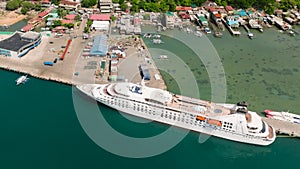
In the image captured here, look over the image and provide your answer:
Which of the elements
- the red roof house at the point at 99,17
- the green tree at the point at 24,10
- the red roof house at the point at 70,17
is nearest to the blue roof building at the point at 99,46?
the red roof house at the point at 99,17

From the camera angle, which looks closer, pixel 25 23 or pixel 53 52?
pixel 53 52

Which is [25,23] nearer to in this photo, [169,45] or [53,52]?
[53,52]

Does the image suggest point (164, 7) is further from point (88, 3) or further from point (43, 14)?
point (43, 14)

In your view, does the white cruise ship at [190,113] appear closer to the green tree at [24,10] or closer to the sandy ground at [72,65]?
the sandy ground at [72,65]

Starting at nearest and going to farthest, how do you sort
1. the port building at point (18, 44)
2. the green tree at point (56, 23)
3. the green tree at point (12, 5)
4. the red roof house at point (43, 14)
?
the port building at point (18, 44) < the green tree at point (56, 23) < the red roof house at point (43, 14) < the green tree at point (12, 5)

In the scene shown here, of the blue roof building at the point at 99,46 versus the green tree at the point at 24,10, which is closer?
the blue roof building at the point at 99,46

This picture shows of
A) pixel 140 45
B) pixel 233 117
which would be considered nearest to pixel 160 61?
pixel 140 45
